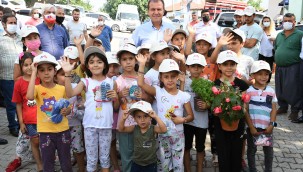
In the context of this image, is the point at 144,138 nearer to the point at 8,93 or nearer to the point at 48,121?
the point at 48,121

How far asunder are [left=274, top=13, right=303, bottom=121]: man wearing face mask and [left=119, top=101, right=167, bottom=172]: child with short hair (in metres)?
4.58

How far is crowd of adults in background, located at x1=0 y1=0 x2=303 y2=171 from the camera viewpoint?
4855 mm

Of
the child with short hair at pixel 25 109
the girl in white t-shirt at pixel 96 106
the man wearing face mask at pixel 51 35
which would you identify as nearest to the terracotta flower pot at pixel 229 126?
the girl in white t-shirt at pixel 96 106

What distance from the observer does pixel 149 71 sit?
4.10 meters

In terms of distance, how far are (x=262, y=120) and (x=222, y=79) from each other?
726mm

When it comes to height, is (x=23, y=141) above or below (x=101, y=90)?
below

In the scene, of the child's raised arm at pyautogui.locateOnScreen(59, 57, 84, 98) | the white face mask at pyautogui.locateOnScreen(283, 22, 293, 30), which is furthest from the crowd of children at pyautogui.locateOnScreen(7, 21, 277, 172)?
the white face mask at pyautogui.locateOnScreen(283, 22, 293, 30)

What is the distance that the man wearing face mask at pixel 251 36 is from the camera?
21.9 ft

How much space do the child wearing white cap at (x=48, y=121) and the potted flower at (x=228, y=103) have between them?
177cm

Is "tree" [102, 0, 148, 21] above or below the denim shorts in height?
above

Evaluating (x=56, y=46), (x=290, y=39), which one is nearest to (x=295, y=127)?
(x=290, y=39)

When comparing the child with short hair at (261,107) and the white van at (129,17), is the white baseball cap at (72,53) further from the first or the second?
the white van at (129,17)

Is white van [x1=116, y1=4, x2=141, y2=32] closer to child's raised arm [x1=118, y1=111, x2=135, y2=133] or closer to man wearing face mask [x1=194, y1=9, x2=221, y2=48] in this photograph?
man wearing face mask [x1=194, y1=9, x2=221, y2=48]

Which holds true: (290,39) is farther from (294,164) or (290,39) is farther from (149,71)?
(149,71)
